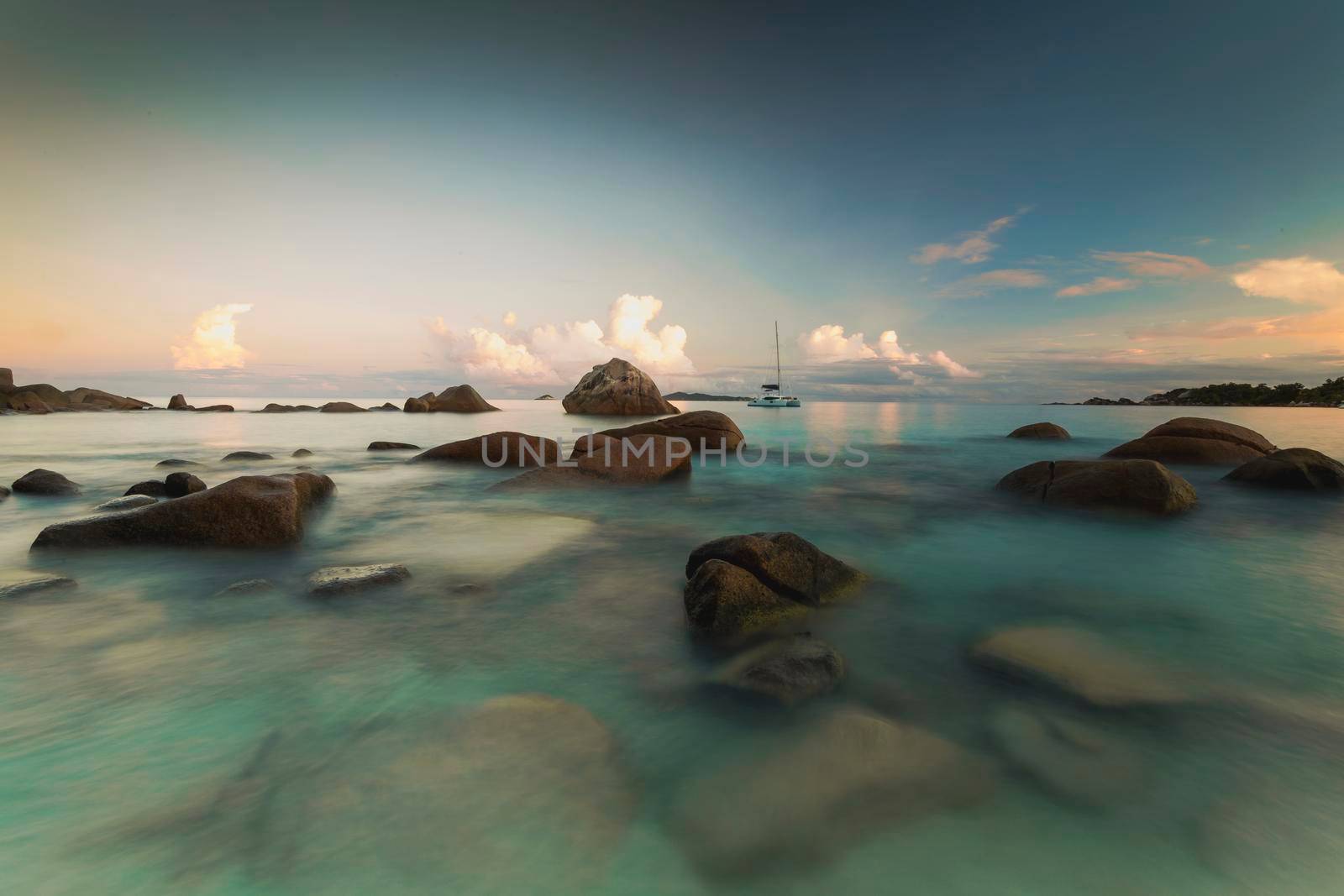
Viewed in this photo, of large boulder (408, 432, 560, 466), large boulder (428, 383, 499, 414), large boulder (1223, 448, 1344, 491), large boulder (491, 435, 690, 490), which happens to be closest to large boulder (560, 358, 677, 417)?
large boulder (428, 383, 499, 414)

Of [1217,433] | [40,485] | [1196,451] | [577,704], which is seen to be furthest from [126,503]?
[1217,433]

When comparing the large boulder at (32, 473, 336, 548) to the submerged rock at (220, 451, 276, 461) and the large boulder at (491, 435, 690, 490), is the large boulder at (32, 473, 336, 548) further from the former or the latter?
the submerged rock at (220, 451, 276, 461)

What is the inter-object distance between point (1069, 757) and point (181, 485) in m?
11.9

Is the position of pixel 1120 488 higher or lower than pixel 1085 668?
higher

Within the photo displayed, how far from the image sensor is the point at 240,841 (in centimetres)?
220

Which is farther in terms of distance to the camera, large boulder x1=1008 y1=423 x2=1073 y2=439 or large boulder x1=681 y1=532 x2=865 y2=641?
large boulder x1=1008 y1=423 x2=1073 y2=439

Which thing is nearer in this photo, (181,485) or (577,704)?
(577,704)

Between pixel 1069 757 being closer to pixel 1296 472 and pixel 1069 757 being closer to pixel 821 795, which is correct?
pixel 821 795

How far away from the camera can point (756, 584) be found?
444 cm

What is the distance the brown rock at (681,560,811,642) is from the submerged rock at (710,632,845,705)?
42cm

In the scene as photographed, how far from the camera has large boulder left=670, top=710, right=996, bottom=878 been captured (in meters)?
2.20

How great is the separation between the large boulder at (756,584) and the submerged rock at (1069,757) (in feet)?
5.61

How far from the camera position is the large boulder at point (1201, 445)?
1405cm


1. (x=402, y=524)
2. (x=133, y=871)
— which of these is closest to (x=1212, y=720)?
(x=133, y=871)
